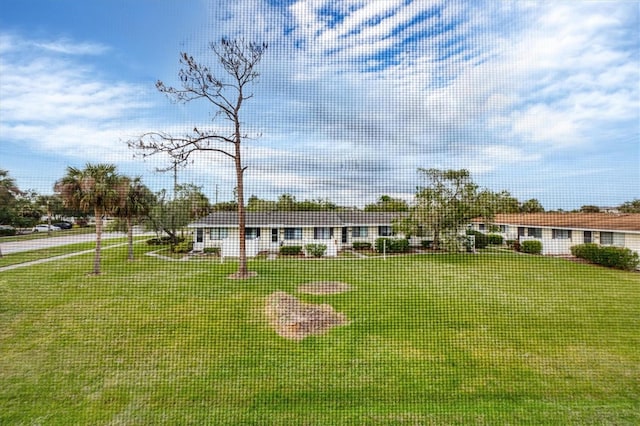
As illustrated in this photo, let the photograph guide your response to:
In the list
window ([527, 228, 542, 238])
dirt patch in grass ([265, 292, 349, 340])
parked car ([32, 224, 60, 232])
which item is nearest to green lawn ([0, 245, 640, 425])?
dirt patch in grass ([265, 292, 349, 340])

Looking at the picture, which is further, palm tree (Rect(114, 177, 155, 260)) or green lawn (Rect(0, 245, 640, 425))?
palm tree (Rect(114, 177, 155, 260))

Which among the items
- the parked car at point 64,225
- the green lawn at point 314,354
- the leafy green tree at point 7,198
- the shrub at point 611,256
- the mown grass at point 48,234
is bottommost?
the green lawn at point 314,354

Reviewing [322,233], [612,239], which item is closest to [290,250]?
[322,233]

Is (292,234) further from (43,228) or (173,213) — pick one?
(43,228)

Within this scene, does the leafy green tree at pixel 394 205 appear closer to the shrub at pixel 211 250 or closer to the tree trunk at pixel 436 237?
the tree trunk at pixel 436 237

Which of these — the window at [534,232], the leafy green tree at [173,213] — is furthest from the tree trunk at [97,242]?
the window at [534,232]

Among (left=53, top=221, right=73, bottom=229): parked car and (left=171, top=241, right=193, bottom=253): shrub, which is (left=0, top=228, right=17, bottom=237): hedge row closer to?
(left=53, top=221, right=73, bottom=229): parked car
